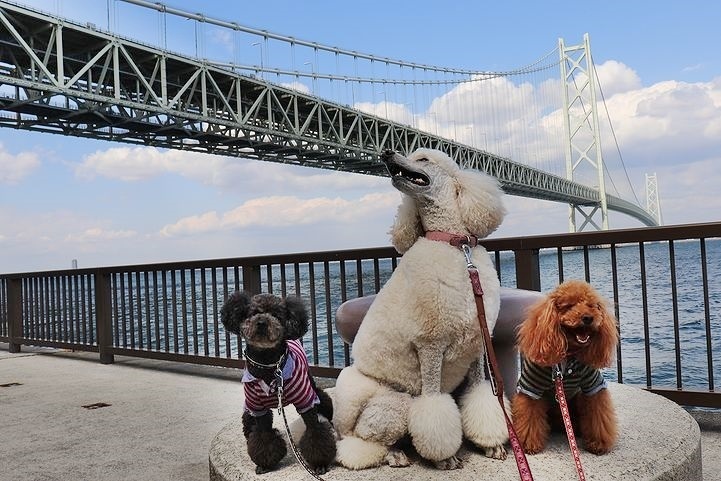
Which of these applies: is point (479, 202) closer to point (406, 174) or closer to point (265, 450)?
point (406, 174)

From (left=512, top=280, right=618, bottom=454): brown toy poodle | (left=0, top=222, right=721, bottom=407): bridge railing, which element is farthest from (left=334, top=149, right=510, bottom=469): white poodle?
(left=0, top=222, right=721, bottom=407): bridge railing

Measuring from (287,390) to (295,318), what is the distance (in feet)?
0.69

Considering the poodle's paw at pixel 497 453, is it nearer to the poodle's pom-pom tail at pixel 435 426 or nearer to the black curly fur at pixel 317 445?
the poodle's pom-pom tail at pixel 435 426

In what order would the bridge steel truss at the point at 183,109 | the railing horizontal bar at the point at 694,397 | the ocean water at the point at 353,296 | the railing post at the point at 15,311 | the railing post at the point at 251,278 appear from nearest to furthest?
the railing horizontal bar at the point at 694,397, the ocean water at the point at 353,296, the railing post at the point at 251,278, the railing post at the point at 15,311, the bridge steel truss at the point at 183,109

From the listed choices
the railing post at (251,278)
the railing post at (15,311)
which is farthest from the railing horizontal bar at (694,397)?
the railing post at (15,311)

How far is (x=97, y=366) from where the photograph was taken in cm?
568

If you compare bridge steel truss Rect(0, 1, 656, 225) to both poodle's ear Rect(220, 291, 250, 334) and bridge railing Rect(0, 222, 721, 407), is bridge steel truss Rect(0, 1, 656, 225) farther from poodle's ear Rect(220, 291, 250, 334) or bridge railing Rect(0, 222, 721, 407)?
poodle's ear Rect(220, 291, 250, 334)

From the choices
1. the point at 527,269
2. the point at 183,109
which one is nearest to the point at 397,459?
the point at 527,269

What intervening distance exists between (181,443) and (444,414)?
189cm

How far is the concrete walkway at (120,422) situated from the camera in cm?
262

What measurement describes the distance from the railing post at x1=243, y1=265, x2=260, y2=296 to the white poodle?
2.76 meters

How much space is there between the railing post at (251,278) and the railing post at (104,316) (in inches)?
83.4

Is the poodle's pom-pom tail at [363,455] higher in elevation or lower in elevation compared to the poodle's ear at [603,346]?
lower

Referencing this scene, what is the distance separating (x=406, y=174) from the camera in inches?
62.1
